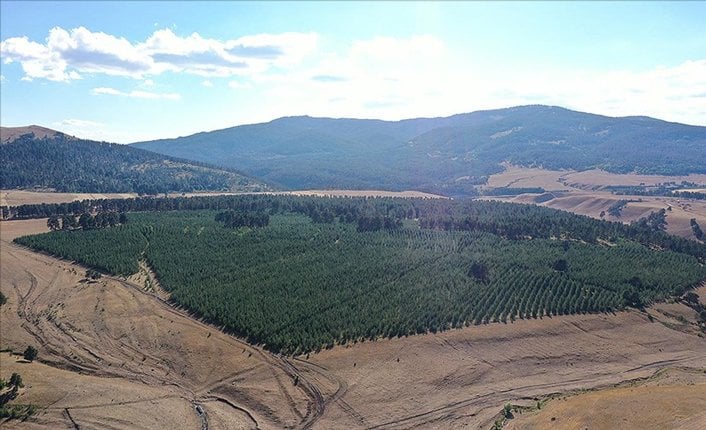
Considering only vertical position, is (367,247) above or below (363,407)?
above

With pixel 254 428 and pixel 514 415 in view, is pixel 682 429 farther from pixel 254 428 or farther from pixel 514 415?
pixel 254 428


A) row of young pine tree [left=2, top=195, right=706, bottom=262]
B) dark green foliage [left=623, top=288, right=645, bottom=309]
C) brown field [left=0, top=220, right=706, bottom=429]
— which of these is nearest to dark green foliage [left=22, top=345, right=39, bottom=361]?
brown field [left=0, top=220, right=706, bottom=429]

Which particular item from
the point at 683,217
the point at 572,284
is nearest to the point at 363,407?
the point at 572,284

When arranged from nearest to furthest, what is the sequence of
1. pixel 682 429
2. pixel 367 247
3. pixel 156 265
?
pixel 682 429, pixel 156 265, pixel 367 247

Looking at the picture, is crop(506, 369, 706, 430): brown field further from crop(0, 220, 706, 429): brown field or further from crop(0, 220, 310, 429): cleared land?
crop(0, 220, 310, 429): cleared land

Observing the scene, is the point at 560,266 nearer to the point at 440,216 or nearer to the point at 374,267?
the point at 374,267

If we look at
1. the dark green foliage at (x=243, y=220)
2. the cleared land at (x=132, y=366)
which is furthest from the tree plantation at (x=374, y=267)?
the cleared land at (x=132, y=366)
